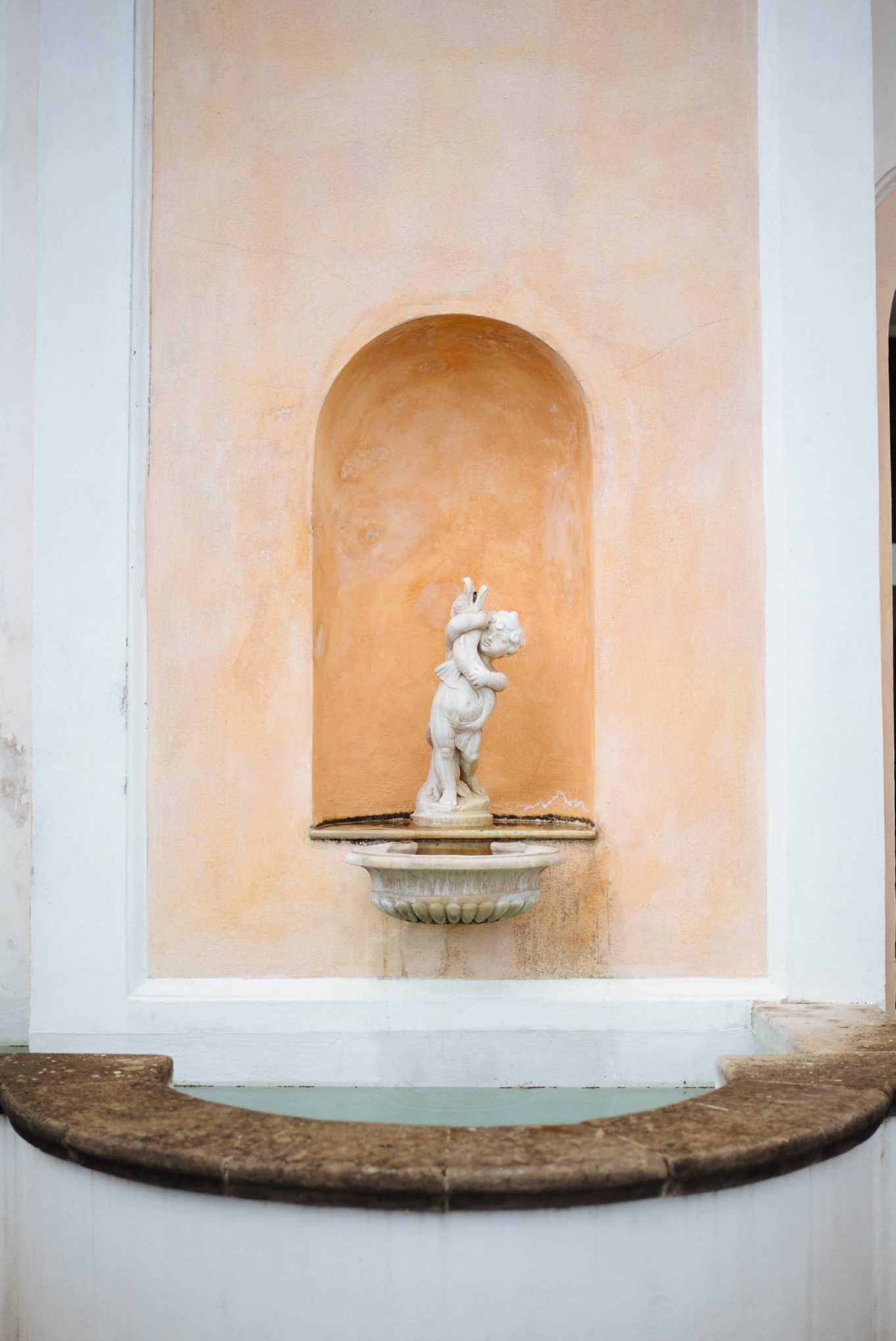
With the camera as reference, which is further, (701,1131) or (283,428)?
(283,428)

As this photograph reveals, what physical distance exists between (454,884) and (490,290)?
6.88ft

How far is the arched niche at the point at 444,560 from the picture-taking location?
182 inches

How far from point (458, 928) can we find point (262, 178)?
2.76 m

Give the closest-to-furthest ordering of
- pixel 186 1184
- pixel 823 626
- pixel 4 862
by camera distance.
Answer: pixel 186 1184 → pixel 823 626 → pixel 4 862

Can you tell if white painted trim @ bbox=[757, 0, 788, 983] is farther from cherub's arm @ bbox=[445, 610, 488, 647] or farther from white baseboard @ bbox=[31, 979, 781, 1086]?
cherub's arm @ bbox=[445, 610, 488, 647]

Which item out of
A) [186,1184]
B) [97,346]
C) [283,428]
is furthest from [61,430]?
[186,1184]

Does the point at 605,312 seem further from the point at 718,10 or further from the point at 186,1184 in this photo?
the point at 186,1184

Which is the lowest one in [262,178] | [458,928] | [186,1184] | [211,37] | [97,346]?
[186,1184]

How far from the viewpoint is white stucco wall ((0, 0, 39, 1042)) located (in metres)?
4.61

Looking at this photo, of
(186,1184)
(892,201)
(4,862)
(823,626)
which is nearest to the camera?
(186,1184)

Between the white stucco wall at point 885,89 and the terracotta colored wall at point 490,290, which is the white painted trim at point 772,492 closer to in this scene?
the terracotta colored wall at point 490,290

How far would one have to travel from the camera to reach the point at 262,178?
4.27 metres

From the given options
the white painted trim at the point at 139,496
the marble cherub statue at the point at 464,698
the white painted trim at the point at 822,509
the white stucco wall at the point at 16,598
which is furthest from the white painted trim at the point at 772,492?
the white stucco wall at the point at 16,598

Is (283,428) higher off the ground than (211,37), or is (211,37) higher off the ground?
(211,37)
